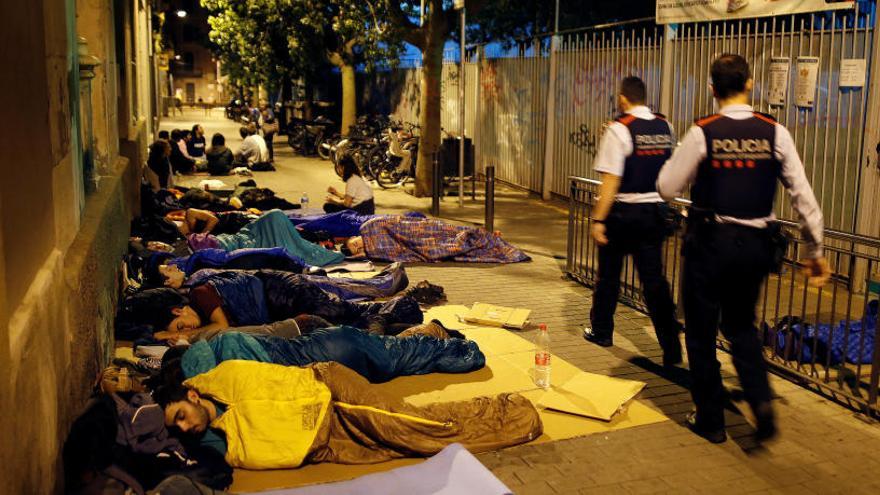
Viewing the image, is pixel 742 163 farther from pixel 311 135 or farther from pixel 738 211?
pixel 311 135

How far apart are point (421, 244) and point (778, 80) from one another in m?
4.39

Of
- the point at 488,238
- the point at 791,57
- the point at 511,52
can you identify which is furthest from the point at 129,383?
the point at 511,52

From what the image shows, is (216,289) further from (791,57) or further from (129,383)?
(791,57)

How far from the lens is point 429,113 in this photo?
1645 centimetres

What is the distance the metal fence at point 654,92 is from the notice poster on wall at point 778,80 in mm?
54

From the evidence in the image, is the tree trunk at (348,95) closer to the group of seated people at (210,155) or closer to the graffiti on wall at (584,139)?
the group of seated people at (210,155)

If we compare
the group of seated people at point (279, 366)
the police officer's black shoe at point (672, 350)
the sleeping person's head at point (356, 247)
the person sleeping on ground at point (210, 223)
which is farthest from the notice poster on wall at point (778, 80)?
the person sleeping on ground at point (210, 223)

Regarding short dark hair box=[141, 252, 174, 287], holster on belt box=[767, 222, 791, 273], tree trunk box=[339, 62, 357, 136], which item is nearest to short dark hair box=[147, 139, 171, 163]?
short dark hair box=[141, 252, 174, 287]

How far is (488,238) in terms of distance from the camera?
35.1 feet

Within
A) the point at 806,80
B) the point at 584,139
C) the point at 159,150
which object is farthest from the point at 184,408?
the point at 584,139

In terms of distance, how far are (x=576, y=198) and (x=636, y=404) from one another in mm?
3636

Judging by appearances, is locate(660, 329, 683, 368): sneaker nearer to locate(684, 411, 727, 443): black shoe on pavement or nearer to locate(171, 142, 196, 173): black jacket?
locate(684, 411, 727, 443): black shoe on pavement

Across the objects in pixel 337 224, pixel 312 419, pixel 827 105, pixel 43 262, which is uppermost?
pixel 827 105

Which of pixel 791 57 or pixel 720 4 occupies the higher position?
pixel 720 4
